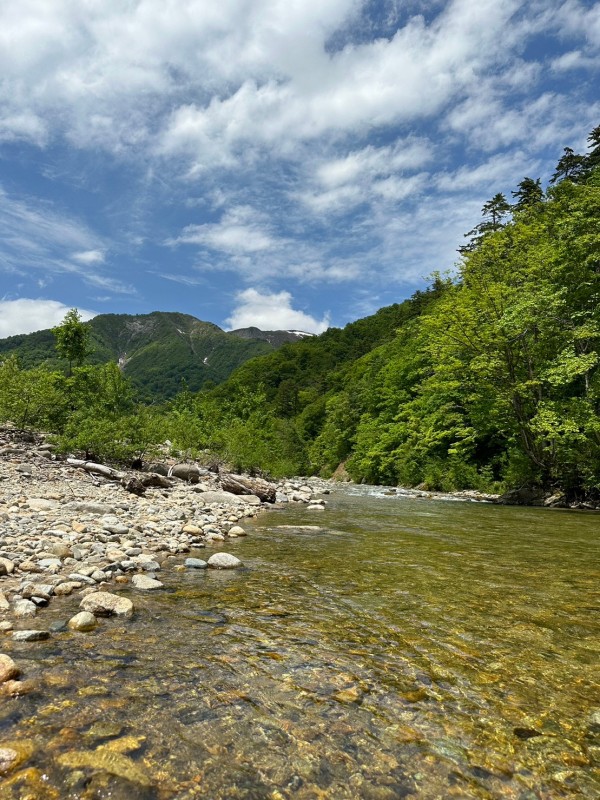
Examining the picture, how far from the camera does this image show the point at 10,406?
69.6 ft

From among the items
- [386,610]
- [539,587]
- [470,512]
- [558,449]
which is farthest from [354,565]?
[558,449]

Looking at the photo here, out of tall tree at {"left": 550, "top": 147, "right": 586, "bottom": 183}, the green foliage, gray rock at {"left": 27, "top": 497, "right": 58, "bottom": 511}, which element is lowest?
gray rock at {"left": 27, "top": 497, "right": 58, "bottom": 511}

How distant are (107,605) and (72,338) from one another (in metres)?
33.5

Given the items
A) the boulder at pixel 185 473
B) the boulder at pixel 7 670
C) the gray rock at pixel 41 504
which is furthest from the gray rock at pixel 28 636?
the boulder at pixel 185 473

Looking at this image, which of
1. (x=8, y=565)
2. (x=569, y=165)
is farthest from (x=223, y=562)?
(x=569, y=165)

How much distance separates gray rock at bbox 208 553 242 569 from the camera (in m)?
8.03

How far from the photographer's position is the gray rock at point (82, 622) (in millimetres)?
4891

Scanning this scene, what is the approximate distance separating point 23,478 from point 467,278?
987 inches

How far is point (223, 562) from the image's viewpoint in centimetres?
809

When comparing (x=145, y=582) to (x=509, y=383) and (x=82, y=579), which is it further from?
(x=509, y=383)

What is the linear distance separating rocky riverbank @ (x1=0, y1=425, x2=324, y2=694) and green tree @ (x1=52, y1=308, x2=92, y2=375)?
16.9m

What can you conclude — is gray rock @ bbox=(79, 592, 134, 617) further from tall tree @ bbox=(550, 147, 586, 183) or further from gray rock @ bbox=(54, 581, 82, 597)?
tall tree @ bbox=(550, 147, 586, 183)

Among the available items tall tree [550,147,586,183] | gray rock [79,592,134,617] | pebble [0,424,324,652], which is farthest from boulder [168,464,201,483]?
tall tree [550,147,586,183]

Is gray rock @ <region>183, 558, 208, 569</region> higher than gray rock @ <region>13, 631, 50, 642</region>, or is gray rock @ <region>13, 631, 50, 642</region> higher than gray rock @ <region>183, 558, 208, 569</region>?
gray rock @ <region>13, 631, 50, 642</region>
